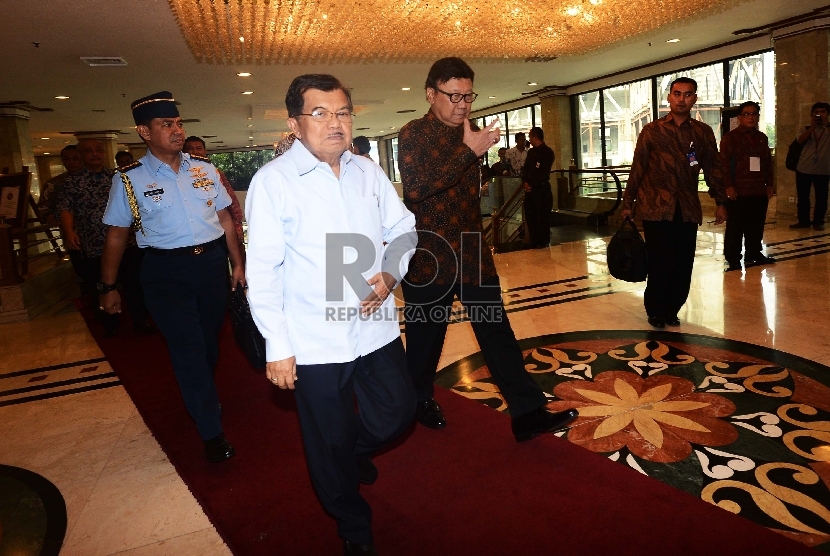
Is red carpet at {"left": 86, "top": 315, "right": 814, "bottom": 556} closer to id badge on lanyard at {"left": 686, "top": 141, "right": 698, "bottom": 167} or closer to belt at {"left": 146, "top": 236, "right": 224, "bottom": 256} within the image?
belt at {"left": 146, "top": 236, "right": 224, "bottom": 256}

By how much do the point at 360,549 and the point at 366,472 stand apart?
474 mm

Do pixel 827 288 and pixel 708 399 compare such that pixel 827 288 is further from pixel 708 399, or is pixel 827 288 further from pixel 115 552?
pixel 115 552

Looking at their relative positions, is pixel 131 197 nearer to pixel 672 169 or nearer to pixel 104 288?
pixel 104 288

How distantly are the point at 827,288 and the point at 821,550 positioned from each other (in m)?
3.60

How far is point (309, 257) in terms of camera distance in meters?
1.66

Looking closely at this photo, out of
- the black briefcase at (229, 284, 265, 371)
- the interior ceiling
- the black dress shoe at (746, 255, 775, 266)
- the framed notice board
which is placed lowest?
the black dress shoe at (746, 255, 775, 266)

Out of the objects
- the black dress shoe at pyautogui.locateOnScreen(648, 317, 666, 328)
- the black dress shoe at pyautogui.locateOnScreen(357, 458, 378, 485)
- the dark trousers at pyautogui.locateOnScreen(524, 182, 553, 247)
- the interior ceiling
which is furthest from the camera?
the dark trousers at pyautogui.locateOnScreen(524, 182, 553, 247)

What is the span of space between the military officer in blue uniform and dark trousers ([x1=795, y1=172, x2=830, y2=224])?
8012 mm

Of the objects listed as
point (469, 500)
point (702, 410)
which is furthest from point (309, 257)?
point (702, 410)

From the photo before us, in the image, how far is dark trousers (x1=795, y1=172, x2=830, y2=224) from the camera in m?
7.82

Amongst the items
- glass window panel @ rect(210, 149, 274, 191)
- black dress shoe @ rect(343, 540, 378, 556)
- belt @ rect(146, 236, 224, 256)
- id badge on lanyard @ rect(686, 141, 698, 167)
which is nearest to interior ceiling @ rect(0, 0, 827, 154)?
id badge on lanyard @ rect(686, 141, 698, 167)

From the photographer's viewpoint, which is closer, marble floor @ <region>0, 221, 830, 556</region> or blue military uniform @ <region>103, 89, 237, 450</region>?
marble floor @ <region>0, 221, 830, 556</region>

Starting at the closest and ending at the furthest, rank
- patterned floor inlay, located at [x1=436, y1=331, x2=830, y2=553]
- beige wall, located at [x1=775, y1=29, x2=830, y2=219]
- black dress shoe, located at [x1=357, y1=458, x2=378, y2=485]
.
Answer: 1. patterned floor inlay, located at [x1=436, y1=331, x2=830, y2=553]
2. black dress shoe, located at [x1=357, y1=458, x2=378, y2=485]
3. beige wall, located at [x1=775, y1=29, x2=830, y2=219]

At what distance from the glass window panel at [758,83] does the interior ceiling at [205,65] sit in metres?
0.73
